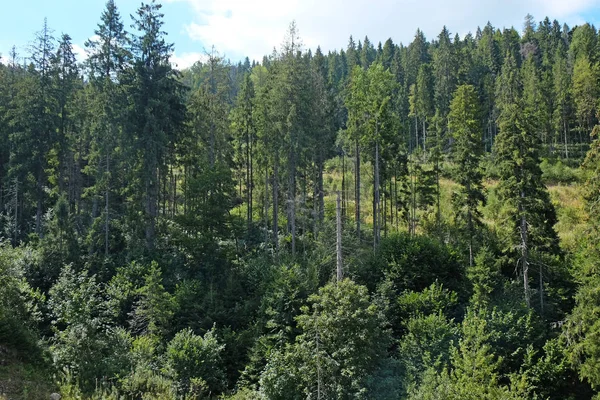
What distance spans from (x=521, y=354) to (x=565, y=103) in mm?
58860

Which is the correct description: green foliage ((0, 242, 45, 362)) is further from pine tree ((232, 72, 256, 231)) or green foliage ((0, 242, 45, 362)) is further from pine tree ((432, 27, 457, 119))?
pine tree ((432, 27, 457, 119))

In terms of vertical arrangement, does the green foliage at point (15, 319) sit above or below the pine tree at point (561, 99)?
below

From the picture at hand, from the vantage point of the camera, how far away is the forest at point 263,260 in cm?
1948

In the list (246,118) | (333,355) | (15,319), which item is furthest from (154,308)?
(246,118)

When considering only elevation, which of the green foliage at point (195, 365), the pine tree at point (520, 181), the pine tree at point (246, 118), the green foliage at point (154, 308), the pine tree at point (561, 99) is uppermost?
the pine tree at point (561, 99)

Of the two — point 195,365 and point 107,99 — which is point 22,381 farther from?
point 107,99

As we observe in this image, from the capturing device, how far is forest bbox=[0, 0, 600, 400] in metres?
19.5

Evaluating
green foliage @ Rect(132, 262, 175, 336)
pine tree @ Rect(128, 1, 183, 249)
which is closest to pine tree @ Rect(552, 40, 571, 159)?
pine tree @ Rect(128, 1, 183, 249)

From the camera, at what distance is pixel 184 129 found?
3547 cm

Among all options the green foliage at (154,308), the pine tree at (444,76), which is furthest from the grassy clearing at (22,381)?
the pine tree at (444,76)

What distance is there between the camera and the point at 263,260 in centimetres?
3014

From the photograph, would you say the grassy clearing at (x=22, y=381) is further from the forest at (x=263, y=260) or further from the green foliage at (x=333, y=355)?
the green foliage at (x=333, y=355)

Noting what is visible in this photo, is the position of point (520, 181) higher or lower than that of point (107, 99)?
lower

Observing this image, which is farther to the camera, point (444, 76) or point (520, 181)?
point (444, 76)
